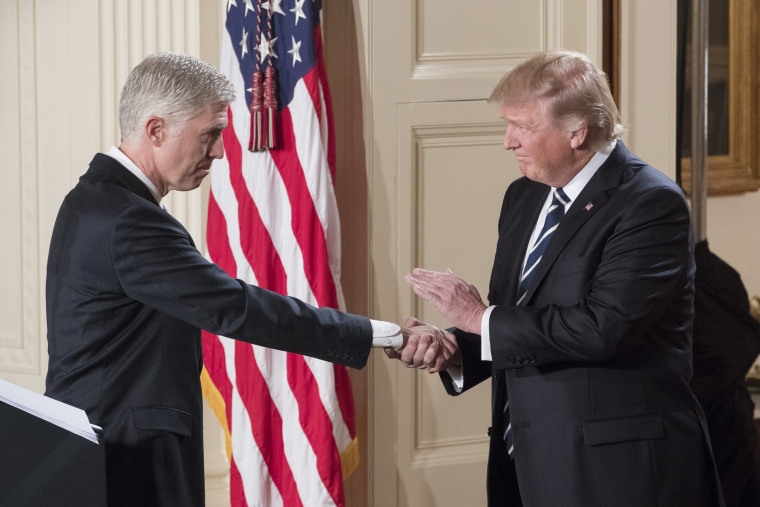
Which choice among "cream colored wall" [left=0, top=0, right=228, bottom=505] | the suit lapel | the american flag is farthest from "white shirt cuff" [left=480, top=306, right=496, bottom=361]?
"cream colored wall" [left=0, top=0, right=228, bottom=505]

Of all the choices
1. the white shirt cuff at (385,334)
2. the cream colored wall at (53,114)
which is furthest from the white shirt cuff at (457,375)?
the cream colored wall at (53,114)

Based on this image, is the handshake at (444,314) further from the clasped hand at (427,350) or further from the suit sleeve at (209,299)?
the suit sleeve at (209,299)

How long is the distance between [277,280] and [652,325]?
167cm

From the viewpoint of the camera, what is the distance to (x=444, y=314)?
2381mm

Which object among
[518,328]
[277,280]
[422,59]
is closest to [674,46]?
[422,59]

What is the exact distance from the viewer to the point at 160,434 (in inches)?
79.6

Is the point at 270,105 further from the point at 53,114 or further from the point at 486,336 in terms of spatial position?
the point at 486,336

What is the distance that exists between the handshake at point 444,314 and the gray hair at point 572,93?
0.50 meters

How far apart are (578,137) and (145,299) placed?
3.67 ft

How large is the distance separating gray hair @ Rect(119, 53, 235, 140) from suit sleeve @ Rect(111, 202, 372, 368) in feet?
0.79

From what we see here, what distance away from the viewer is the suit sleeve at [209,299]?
6.49 ft

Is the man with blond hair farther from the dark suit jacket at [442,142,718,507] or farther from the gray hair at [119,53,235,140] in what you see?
the gray hair at [119,53,235,140]

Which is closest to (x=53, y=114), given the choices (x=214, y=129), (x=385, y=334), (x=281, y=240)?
(x=281, y=240)

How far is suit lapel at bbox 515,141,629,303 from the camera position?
220 centimetres
